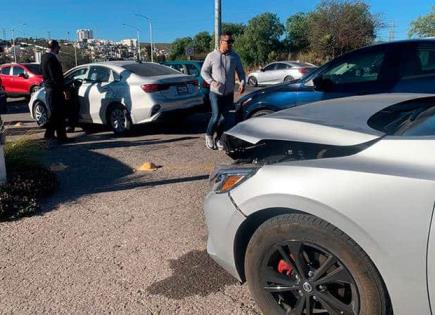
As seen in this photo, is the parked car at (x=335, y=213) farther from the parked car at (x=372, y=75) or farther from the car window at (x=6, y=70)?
the car window at (x=6, y=70)

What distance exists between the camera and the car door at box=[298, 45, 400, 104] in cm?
608

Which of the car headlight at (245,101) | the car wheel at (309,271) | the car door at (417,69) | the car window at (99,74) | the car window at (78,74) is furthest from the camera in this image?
the car window at (78,74)

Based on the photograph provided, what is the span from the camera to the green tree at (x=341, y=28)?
3988 cm

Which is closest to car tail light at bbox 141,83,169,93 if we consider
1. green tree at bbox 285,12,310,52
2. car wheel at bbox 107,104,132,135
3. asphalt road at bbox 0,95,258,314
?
car wheel at bbox 107,104,132,135

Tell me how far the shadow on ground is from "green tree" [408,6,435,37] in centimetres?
4571

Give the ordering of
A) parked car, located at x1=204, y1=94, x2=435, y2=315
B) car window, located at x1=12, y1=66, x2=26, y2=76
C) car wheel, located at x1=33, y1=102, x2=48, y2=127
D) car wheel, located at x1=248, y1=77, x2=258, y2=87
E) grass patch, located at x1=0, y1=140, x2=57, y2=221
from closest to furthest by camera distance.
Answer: parked car, located at x1=204, y1=94, x2=435, y2=315, grass patch, located at x1=0, y1=140, x2=57, y2=221, car wheel, located at x1=33, y1=102, x2=48, y2=127, car window, located at x1=12, y1=66, x2=26, y2=76, car wheel, located at x1=248, y1=77, x2=258, y2=87

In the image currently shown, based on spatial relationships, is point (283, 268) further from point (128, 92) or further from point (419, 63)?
point (128, 92)

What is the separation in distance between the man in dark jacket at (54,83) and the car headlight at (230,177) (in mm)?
6084

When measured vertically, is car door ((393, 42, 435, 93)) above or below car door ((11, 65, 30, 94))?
→ above

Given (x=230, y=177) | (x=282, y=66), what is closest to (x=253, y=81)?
(x=282, y=66)

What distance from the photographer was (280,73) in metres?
26.3

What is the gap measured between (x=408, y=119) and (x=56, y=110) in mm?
6914

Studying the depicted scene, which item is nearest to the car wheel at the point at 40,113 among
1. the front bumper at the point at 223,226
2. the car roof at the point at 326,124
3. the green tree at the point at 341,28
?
the car roof at the point at 326,124

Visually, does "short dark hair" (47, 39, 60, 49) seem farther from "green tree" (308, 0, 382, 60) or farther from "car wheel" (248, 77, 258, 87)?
"green tree" (308, 0, 382, 60)
